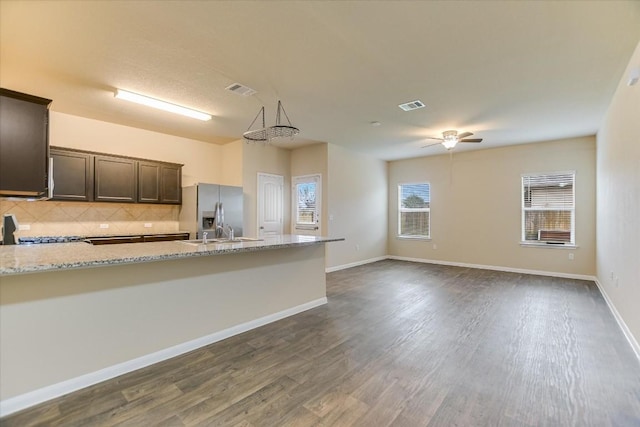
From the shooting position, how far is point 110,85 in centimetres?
353

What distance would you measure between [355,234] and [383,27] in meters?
5.23

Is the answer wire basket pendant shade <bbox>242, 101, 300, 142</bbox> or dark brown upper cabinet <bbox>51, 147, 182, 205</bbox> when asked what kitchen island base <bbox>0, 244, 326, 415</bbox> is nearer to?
wire basket pendant shade <bbox>242, 101, 300, 142</bbox>

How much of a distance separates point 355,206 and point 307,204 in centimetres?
121

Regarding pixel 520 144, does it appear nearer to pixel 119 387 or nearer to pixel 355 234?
pixel 355 234

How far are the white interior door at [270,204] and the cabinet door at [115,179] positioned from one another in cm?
233

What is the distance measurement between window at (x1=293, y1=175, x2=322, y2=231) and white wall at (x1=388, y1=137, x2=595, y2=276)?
2.75 m

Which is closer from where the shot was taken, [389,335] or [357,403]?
[357,403]

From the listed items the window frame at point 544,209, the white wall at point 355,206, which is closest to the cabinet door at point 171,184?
the white wall at point 355,206

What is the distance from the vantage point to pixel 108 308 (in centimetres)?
238

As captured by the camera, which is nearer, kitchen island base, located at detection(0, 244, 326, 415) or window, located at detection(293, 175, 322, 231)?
kitchen island base, located at detection(0, 244, 326, 415)

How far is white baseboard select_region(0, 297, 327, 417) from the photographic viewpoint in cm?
199

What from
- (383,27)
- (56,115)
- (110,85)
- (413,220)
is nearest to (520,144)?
(413,220)

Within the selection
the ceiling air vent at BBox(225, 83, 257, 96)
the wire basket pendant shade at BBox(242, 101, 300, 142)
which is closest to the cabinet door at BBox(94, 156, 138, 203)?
the ceiling air vent at BBox(225, 83, 257, 96)

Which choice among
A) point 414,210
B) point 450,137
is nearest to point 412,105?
point 450,137
